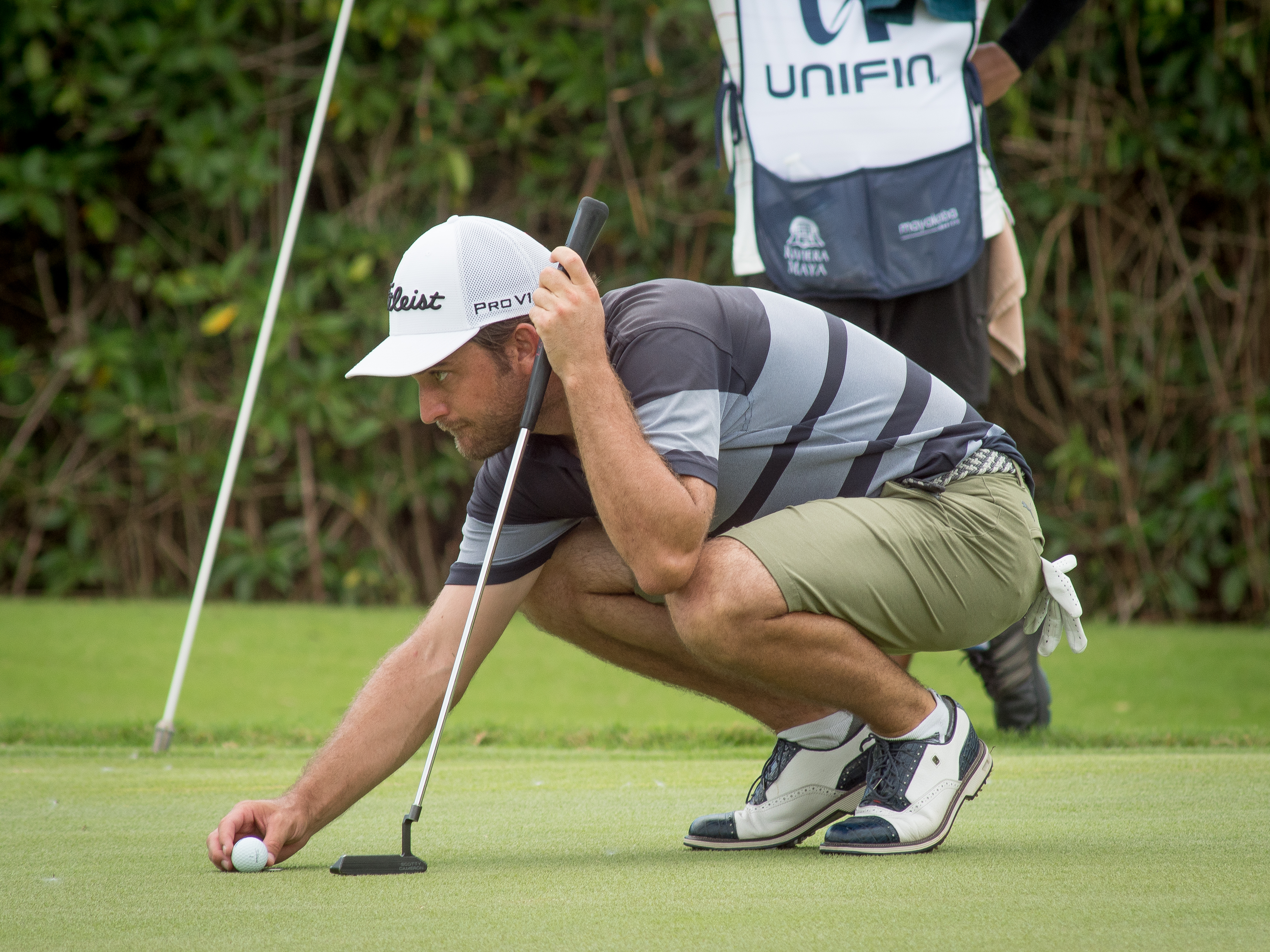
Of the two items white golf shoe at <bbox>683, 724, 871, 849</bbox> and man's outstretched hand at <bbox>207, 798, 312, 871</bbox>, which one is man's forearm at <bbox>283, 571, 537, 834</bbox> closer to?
man's outstretched hand at <bbox>207, 798, 312, 871</bbox>

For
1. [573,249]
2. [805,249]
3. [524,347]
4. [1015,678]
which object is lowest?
[1015,678]

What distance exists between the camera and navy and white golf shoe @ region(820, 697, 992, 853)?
6.05ft

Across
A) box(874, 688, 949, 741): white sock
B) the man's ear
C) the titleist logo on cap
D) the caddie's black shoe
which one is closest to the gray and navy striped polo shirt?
the man's ear

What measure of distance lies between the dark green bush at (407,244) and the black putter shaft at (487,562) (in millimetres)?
3155

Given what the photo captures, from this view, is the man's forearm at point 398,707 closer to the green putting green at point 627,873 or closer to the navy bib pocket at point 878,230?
the green putting green at point 627,873

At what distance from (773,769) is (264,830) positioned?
73 centimetres

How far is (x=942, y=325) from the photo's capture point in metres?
2.92


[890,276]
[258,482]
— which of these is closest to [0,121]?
[258,482]

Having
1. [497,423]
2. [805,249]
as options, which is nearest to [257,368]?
[805,249]

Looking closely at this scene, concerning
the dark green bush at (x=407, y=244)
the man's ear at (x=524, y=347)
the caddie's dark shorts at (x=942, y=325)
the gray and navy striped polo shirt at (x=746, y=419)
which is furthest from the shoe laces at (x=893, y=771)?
the dark green bush at (x=407, y=244)

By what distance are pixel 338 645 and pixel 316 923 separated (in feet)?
10.3

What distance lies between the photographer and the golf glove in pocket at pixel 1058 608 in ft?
6.78

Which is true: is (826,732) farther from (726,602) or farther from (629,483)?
(629,483)

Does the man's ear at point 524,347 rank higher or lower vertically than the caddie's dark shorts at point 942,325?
higher
